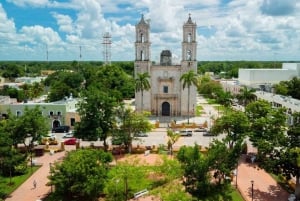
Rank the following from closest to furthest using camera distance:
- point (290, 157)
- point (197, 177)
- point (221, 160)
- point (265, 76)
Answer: point (197, 177)
point (221, 160)
point (290, 157)
point (265, 76)

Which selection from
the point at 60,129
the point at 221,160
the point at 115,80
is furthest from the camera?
the point at 115,80

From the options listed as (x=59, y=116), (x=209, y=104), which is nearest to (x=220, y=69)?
(x=209, y=104)

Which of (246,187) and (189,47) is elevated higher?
(189,47)

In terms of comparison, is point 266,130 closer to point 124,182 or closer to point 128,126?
point 128,126

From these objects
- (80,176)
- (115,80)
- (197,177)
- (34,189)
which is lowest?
(34,189)

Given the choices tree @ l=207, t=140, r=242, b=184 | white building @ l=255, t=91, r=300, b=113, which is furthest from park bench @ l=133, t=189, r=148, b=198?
white building @ l=255, t=91, r=300, b=113

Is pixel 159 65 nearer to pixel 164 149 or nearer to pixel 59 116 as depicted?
pixel 59 116

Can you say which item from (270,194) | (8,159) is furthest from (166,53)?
(270,194)

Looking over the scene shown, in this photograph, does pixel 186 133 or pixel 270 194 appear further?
pixel 186 133
